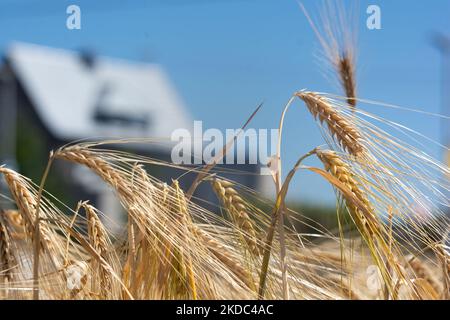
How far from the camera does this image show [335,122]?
1.06 metres

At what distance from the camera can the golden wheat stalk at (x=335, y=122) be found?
1034mm

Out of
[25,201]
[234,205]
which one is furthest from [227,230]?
[25,201]

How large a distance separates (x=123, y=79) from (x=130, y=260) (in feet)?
101

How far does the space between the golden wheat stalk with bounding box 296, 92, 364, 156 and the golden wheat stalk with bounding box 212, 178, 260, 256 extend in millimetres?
167

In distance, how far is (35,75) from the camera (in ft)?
96.3

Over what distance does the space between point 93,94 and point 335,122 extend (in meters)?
30.0

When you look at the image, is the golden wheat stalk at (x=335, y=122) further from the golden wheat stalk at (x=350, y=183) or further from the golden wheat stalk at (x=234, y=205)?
the golden wheat stalk at (x=234, y=205)

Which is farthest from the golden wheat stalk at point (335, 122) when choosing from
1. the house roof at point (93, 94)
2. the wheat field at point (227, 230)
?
the house roof at point (93, 94)

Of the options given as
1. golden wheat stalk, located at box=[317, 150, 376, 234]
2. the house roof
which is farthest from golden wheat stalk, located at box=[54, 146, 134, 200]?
the house roof

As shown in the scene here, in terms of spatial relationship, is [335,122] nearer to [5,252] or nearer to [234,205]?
[234,205]

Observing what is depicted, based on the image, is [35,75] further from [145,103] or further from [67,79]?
[145,103]

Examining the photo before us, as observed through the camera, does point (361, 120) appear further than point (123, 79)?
No
